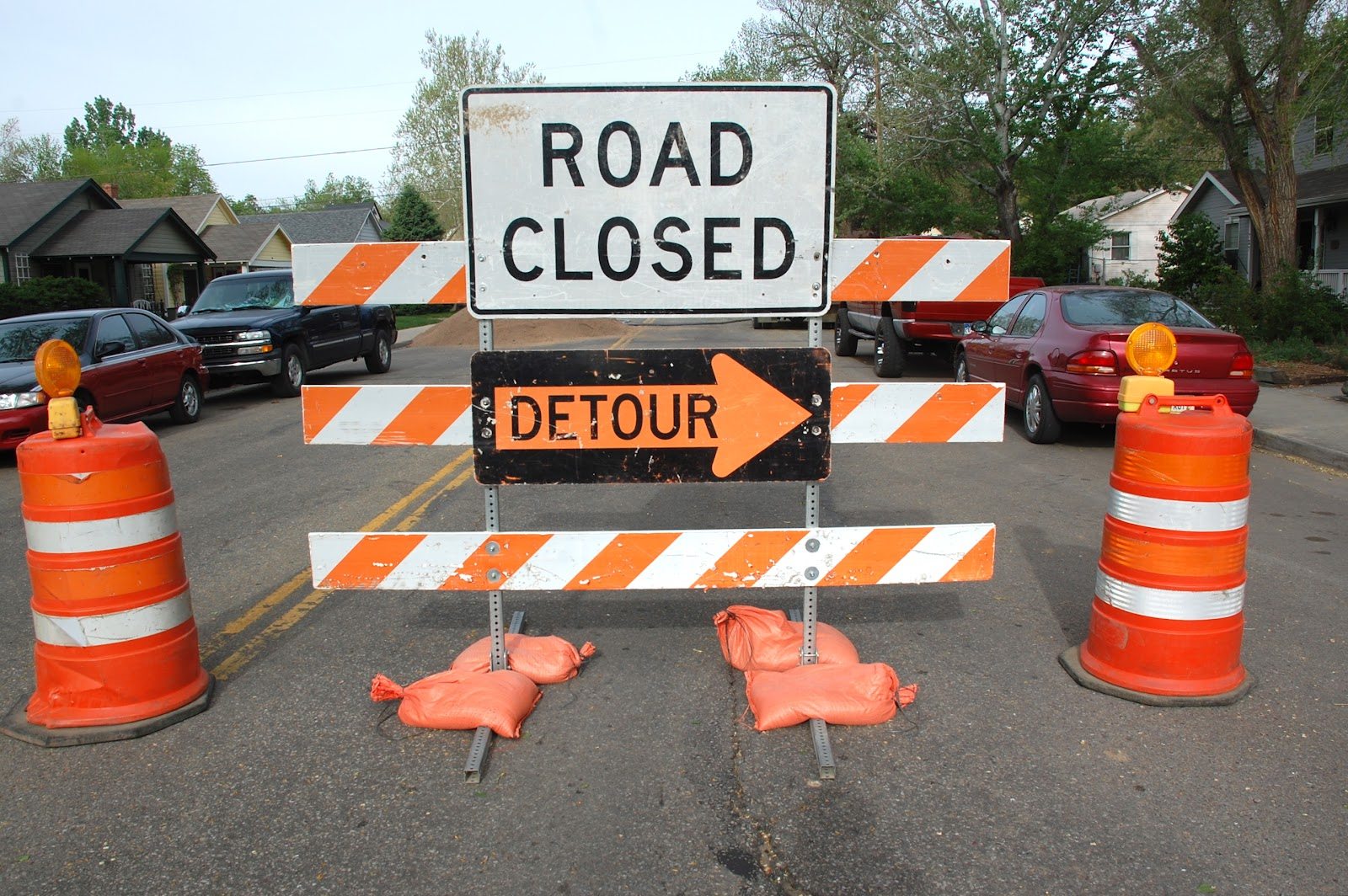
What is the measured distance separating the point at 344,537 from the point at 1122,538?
3151mm

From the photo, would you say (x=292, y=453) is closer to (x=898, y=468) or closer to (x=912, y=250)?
(x=898, y=468)

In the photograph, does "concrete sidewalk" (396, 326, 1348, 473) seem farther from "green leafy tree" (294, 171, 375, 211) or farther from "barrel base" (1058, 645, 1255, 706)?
"green leafy tree" (294, 171, 375, 211)

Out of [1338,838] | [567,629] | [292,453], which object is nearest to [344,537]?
[567,629]

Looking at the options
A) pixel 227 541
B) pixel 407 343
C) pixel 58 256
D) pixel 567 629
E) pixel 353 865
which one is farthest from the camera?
pixel 58 256

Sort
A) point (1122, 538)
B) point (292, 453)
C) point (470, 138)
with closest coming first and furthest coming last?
1. point (470, 138)
2. point (1122, 538)
3. point (292, 453)

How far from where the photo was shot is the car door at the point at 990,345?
38.3ft

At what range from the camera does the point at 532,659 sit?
4.45 metres

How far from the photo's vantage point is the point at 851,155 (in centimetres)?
3109

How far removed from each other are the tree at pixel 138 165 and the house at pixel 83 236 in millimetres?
35610

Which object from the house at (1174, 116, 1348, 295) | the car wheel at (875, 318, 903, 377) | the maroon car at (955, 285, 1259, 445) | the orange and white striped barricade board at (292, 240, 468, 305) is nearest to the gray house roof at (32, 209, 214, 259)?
the car wheel at (875, 318, 903, 377)

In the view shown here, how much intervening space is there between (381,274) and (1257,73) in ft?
58.9

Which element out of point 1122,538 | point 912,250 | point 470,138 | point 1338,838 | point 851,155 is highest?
point 851,155

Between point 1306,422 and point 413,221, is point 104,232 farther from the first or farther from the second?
point 1306,422

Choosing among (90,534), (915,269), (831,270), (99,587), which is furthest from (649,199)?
(99,587)
